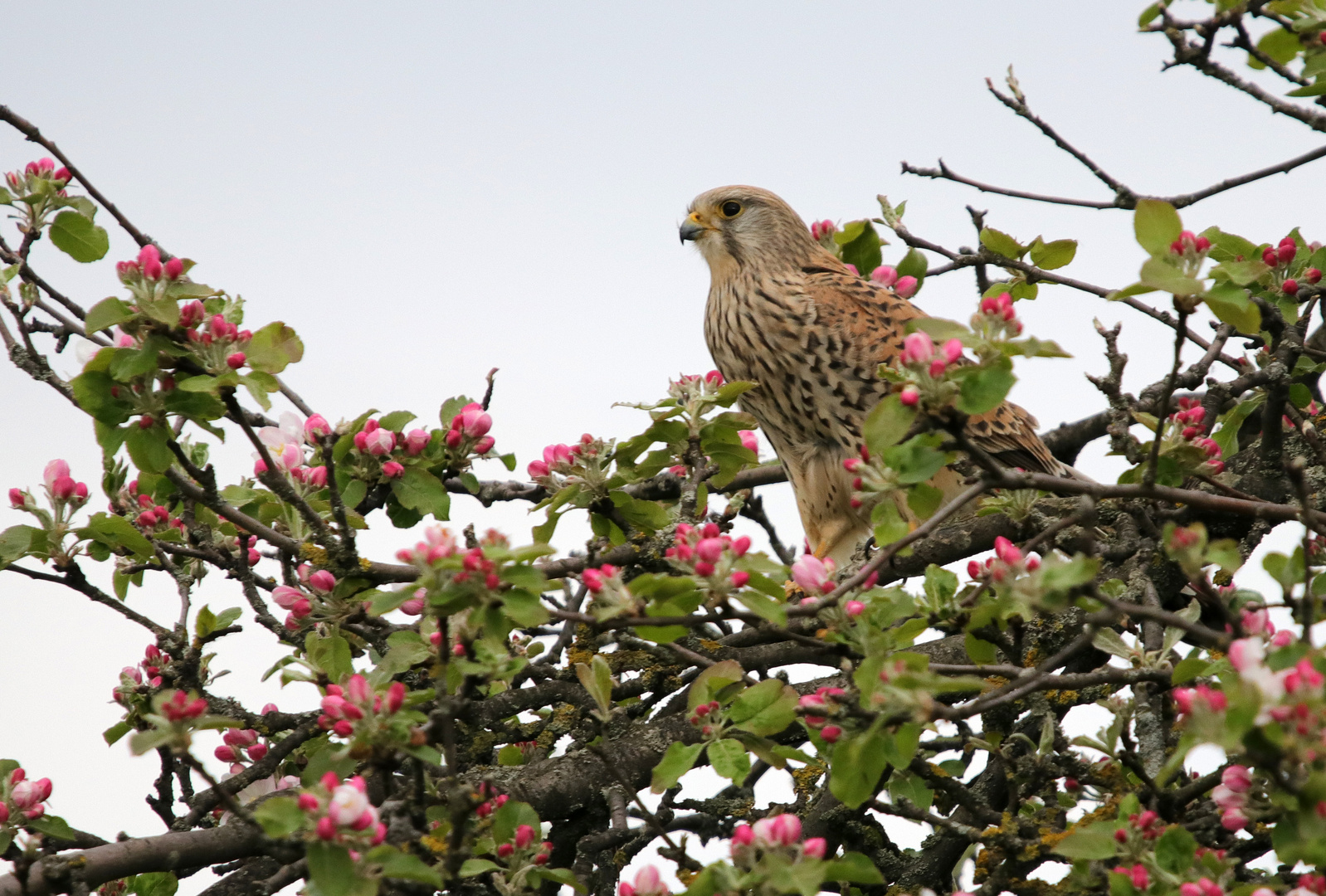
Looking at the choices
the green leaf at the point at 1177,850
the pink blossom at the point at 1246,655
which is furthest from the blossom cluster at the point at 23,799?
the pink blossom at the point at 1246,655

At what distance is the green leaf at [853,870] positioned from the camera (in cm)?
192

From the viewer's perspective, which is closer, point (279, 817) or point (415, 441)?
point (279, 817)

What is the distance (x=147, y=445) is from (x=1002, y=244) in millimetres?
2468

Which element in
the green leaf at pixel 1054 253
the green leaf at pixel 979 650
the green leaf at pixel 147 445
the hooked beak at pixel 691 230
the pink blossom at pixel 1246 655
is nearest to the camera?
the pink blossom at pixel 1246 655

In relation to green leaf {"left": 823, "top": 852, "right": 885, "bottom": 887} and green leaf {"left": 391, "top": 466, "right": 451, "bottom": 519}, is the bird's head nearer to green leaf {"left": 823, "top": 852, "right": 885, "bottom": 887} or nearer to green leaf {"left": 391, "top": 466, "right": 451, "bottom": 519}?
green leaf {"left": 391, "top": 466, "right": 451, "bottom": 519}

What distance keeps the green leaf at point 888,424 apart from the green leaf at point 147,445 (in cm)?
138

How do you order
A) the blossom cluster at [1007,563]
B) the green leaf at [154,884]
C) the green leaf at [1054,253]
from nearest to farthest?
the blossom cluster at [1007,563]
the green leaf at [154,884]
the green leaf at [1054,253]

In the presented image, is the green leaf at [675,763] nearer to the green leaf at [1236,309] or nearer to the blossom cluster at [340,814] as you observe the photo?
the blossom cluster at [340,814]

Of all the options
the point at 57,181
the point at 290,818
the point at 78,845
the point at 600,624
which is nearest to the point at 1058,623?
the point at 600,624

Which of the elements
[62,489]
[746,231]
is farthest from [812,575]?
[746,231]

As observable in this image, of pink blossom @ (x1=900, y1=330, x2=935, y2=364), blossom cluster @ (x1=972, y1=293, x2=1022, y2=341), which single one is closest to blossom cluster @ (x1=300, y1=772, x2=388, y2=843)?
pink blossom @ (x1=900, y1=330, x2=935, y2=364)

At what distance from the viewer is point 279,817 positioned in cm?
177

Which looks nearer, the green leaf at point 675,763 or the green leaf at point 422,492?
the green leaf at point 675,763

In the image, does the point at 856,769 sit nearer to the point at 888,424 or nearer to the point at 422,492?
the point at 888,424
